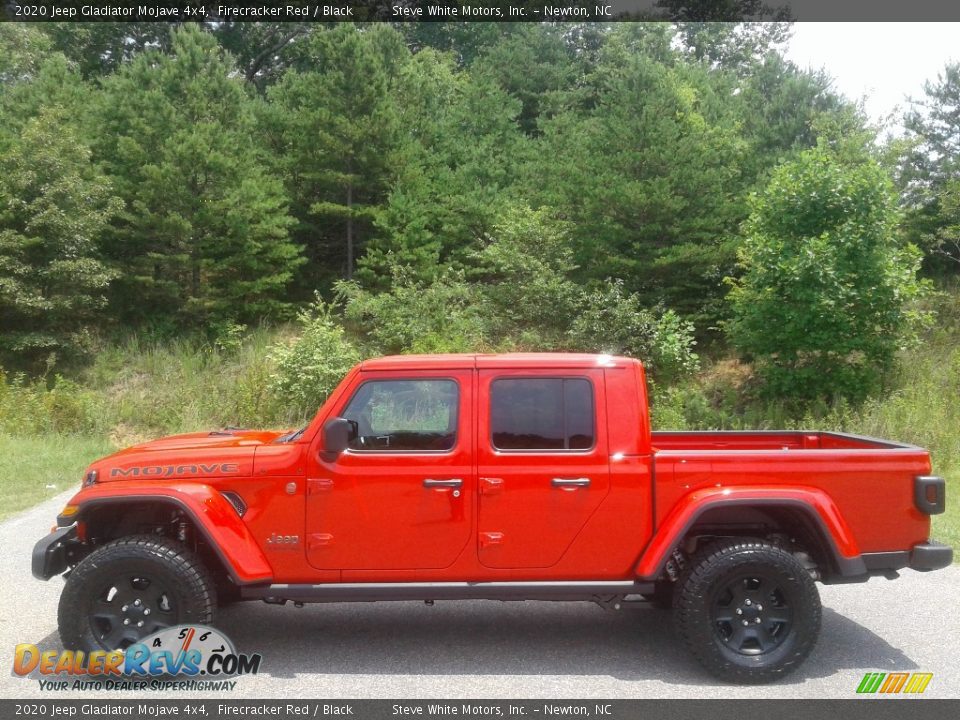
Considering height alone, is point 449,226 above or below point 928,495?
above

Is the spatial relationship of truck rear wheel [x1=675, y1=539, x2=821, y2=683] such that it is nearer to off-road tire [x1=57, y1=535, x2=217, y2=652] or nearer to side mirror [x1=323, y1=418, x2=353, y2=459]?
side mirror [x1=323, y1=418, x2=353, y2=459]

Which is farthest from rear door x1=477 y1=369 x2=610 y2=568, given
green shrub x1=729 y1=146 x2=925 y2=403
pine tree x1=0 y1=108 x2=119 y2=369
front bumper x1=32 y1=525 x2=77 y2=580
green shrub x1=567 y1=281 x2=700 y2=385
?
pine tree x1=0 y1=108 x2=119 y2=369

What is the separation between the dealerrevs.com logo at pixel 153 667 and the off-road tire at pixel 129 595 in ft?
0.24

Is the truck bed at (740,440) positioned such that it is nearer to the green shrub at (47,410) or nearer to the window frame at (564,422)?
the window frame at (564,422)

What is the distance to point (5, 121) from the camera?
23.0 metres

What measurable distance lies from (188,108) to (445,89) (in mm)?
14740

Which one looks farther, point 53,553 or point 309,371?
point 309,371

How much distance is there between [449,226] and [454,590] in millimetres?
19061

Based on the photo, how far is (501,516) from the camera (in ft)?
17.2

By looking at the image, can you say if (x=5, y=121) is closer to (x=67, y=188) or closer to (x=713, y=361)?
(x=67, y=188)

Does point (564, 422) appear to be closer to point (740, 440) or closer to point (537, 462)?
point (537, 462)

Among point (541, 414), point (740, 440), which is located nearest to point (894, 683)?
point (740, 440)

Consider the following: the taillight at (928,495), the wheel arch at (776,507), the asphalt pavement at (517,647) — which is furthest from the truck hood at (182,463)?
the taillight at (928,495)

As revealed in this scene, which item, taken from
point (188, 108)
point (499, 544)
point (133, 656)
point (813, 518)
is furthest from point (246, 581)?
point (188, 108)
